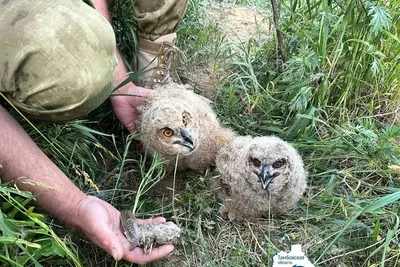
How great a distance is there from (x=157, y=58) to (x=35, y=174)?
1081 mm

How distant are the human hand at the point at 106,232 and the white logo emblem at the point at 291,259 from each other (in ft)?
1.40

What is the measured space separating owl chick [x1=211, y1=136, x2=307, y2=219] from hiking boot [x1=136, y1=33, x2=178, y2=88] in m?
0.66

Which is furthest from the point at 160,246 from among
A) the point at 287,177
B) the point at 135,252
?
the point at 287,177

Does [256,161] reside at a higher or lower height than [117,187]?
higher

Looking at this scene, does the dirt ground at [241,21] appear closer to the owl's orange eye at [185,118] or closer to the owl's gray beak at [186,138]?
the owl's orange eye at [185,118]

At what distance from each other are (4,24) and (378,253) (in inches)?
69.0

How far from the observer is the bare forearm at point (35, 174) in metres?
1.96

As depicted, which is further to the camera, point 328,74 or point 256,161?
point 328,74

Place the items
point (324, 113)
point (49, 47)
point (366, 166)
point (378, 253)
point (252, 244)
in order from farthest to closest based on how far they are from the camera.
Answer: point (324, 113), point (366, 166), point (252, 244), point (378, 253), point (49, 47)

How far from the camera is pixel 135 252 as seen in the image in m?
1.97

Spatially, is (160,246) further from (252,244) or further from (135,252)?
(252,244)

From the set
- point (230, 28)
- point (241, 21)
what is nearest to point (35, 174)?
point (230, 28)

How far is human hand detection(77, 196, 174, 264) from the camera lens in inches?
75.1

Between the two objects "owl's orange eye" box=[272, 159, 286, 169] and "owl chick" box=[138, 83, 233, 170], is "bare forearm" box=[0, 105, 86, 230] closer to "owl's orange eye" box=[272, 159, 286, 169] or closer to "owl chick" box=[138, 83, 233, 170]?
"owl chick" box=[138, 83, 233, 170]
